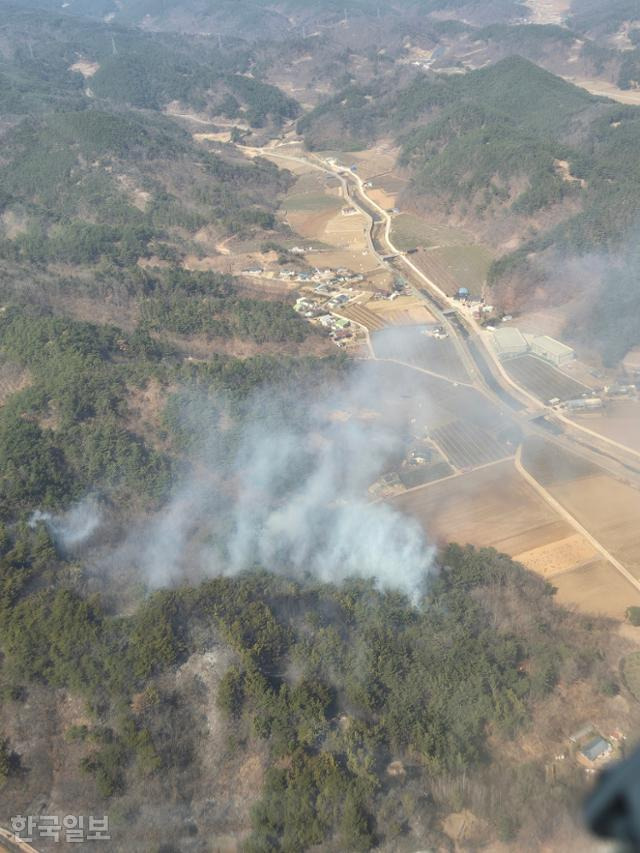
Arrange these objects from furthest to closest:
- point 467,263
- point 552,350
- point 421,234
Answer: point 421,234, point 467,263, point 552,350

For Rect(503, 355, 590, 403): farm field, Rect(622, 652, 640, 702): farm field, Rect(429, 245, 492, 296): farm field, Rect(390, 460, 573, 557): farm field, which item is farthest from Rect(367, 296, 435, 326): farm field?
Rect(622, 652, 640, 702): farm field

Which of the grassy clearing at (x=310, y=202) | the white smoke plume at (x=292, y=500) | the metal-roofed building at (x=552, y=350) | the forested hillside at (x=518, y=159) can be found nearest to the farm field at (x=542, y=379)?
the metal-roofed building at (x=552, y=350)

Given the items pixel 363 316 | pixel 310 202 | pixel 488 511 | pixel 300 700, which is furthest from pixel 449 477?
pixel 310 202

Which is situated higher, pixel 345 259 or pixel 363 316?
pixel 363 316

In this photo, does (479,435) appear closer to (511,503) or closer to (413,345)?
(511,503)

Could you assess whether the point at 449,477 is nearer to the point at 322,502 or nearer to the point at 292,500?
the point at 322,502

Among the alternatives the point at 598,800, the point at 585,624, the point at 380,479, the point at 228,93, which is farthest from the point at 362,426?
the point at 228,93

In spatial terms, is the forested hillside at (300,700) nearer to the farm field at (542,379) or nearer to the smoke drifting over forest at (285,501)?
the smoke drifting over forest at (285,501)

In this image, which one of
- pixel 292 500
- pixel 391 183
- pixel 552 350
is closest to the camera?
pixel 292 500
